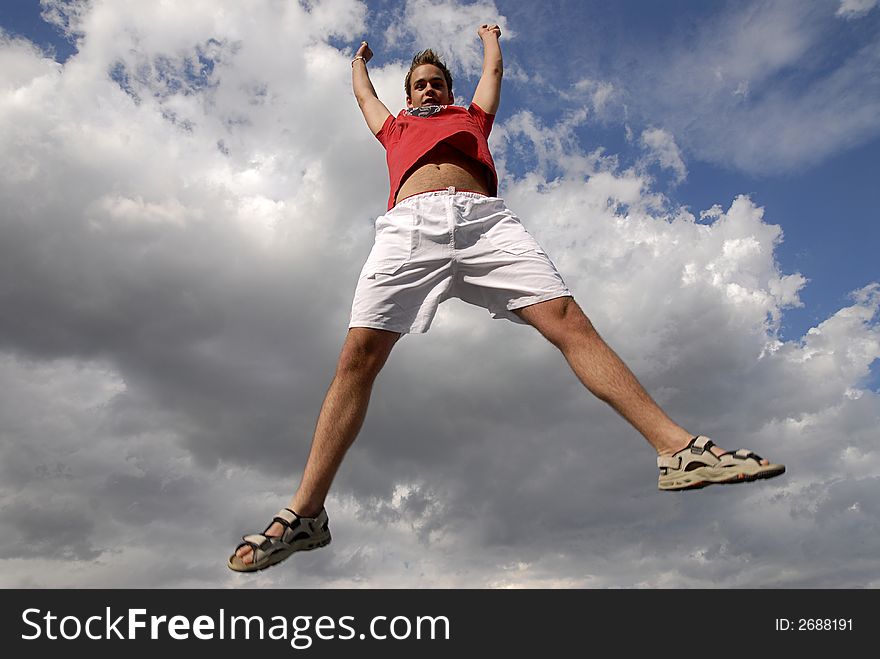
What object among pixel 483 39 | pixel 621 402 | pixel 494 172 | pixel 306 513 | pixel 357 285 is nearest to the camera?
pixel 621 402

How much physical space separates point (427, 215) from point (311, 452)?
1807 mm

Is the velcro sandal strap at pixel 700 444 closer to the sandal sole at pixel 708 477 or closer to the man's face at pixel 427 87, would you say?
the sandal sole at pixel 708 477

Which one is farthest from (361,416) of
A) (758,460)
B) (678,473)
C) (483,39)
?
(483,39)

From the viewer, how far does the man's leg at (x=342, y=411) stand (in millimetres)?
4484

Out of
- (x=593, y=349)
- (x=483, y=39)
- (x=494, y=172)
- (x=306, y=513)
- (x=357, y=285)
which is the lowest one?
(x=306, y=513)

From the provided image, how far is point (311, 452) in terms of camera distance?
4.52 meters

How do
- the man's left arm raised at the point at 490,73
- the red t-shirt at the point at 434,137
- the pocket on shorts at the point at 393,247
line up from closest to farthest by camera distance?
the pocket on shorts at the point at 393,247 < the red t-shirt at the point at 434,137 < the man's left arm raised at the point at 490,73

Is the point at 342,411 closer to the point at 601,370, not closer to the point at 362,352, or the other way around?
the point at 362,352

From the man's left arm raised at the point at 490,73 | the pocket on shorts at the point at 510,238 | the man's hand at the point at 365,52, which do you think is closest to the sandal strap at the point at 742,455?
the pocket on shorts at the point at 510,238

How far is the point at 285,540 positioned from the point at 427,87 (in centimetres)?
392

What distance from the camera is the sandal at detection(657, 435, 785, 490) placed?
3600 mm

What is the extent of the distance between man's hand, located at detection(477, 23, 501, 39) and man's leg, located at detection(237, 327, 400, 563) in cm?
334

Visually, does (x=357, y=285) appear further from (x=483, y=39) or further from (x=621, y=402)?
(x=483, y=39)

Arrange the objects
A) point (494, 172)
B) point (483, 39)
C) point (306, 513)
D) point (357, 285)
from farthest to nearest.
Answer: point (483, 39), point (494, 172), point (357, 285), point (306, 513)
